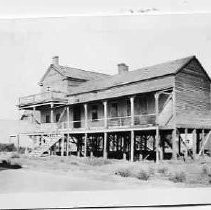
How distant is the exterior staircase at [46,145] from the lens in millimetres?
21828

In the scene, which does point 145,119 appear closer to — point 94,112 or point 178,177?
point 94,112

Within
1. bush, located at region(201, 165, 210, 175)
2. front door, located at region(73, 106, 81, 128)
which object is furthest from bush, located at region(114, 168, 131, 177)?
front door, located at region(73, 106, 81, 128)

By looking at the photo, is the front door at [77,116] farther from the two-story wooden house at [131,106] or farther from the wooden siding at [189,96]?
the wooden siding at [189,96]

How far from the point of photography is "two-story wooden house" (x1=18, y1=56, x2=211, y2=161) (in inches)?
742

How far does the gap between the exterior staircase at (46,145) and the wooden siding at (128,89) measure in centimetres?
206

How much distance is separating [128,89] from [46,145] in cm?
502

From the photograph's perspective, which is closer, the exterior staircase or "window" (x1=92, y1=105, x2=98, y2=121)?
the exterior staircase

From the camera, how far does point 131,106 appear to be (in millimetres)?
20031

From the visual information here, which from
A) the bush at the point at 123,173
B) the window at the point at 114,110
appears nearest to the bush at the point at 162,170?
the bush at the point at 123,173

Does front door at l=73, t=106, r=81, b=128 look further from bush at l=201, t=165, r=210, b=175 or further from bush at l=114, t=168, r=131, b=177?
bush at l=201, t=165, r=210, b=175

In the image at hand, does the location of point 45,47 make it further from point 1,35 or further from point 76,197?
point 76,197

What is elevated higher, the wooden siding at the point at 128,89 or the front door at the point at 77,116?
the wooden siding at the point at 128,89

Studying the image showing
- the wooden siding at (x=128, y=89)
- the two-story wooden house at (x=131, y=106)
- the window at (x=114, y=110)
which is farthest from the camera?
the window at (x=114, y=110)

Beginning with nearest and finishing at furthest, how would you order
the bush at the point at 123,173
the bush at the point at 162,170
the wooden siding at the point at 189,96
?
the bush at the point at 123,173 < the bush at the point at 162,170 < the wooden siding at the point at 189,96
